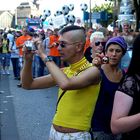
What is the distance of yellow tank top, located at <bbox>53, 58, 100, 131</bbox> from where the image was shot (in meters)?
3.22

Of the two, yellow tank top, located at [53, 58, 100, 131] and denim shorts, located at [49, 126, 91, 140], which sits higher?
yellow tank top, located at [53, 58, 100, 131]

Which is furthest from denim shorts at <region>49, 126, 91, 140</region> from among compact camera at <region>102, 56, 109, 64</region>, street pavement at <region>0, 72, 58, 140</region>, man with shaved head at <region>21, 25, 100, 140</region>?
street pavement at <region>0, 72, 58, 140</region>

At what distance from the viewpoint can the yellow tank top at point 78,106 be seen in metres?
3.22

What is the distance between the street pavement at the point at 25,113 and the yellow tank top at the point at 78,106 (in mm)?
3714

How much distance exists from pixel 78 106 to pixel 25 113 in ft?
18.8

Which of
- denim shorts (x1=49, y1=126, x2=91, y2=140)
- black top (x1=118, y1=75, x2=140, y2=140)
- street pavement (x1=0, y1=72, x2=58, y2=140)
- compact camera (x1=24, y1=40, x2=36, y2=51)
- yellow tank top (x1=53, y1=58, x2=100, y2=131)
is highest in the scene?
compact camera (x1=24, y1=40, x2=36, y2=51)

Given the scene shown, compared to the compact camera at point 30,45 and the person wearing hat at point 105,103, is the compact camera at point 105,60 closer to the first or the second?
the person wearing hat at point 105,103

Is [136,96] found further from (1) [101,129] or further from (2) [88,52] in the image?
(2) [88,52]

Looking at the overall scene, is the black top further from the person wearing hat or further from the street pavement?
the street pavement

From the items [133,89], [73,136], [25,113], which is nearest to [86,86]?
[73,136]

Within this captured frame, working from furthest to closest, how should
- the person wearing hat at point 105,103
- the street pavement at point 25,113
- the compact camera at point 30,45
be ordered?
the street pavement at point 25,113 < the person wearing hat at point 105,103 < the compact camera at point 30,45

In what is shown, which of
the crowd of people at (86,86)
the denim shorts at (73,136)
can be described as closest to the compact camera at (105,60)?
the crowd of people at (86,86)

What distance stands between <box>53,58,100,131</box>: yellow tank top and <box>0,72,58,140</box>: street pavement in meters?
3.71

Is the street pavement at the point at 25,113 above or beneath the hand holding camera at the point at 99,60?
beneath
